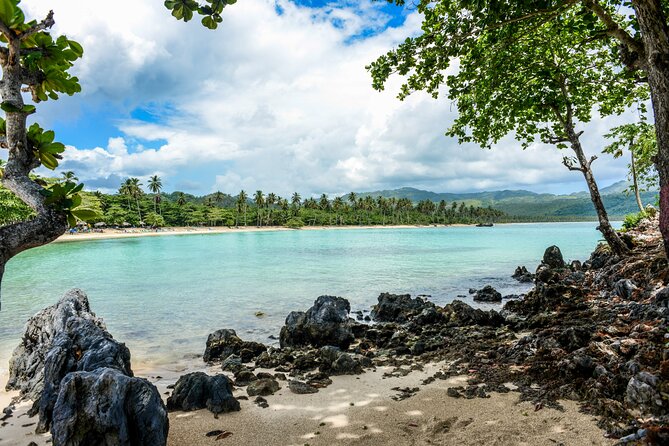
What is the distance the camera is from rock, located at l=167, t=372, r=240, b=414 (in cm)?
612

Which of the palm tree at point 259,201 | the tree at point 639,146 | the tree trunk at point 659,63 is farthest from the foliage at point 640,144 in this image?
the palm tree at point 259,201

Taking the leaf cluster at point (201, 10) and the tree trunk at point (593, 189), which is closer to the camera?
the leaf cluster at point (201, 10)

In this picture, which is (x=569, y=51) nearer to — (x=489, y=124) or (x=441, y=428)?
(x=489, y=124)

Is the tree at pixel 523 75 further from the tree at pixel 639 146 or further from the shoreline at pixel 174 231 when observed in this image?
the shoreline at pixel 174 231

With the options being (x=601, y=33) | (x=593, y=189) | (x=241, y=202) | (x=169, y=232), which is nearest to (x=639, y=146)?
(x=593, y=189)

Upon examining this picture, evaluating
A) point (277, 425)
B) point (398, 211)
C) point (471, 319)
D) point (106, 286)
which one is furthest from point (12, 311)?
point (398, 211)

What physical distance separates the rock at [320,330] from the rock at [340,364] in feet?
7.38

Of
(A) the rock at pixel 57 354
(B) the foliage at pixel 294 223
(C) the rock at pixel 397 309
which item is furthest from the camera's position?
(B) the foliage at pixel 294 223

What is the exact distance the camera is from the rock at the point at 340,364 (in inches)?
319

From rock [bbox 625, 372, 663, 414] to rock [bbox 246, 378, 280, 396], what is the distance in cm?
561

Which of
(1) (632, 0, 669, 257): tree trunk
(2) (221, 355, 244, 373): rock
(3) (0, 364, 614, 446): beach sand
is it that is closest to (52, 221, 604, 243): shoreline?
(2) (221, 355, 244, 373): rock

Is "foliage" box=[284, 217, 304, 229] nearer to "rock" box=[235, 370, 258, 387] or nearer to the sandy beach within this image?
the sandy beach

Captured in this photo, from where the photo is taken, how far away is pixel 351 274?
28.2 m

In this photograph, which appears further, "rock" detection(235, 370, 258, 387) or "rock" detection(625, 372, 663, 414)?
"rock" detection(235, 370, 258, 387)
